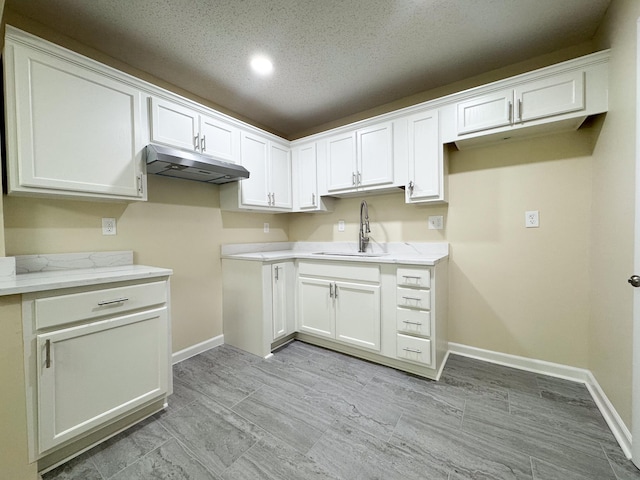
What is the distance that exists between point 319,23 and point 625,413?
2.87 meters

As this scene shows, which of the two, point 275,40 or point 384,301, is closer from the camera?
point 275,40

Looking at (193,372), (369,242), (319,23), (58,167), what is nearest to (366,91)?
(319,23)

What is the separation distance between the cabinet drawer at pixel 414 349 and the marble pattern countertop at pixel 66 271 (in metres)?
1.80

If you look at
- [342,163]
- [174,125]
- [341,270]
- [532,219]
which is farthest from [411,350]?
[174,125]

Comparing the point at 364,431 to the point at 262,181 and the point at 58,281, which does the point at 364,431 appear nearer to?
the point at 58,281

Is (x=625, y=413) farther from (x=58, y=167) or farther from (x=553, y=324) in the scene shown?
(x=58, y=167)

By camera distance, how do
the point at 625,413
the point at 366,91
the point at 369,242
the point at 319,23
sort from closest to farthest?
the point at 625,413 < the point at 319,23 < the point at 366,91 < the point at 369,242

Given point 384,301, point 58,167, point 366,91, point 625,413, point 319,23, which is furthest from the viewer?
point 366,91

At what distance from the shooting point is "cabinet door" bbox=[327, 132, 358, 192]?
2.56m

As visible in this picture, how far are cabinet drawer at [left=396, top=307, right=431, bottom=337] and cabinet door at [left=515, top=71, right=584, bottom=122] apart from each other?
1.60 m

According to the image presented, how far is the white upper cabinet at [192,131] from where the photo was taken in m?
1.88

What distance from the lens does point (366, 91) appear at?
2457mm

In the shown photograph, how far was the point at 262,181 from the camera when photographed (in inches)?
105

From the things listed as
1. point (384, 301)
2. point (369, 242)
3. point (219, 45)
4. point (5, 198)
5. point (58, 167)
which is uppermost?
point (219, 45)
